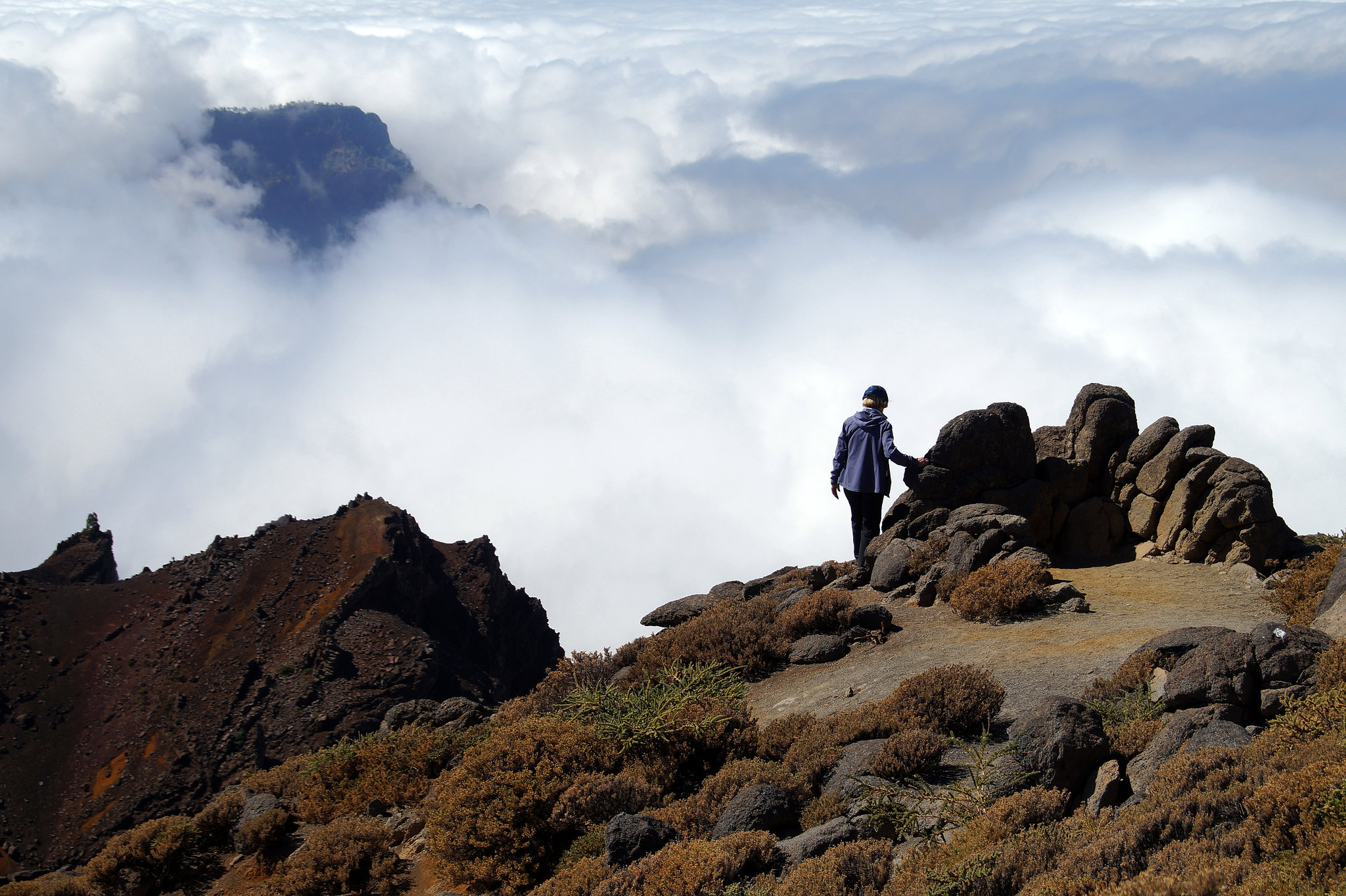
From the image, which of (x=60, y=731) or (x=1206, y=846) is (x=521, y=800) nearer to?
(x=1206, y=846)

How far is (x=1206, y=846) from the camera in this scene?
3811mm

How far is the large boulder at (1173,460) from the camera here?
13312mm

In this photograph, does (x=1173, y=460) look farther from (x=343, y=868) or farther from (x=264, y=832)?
(x=264, y=832)

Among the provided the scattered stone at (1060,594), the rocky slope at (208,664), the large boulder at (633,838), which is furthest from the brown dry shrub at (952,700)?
the rocky slope at (208,664)

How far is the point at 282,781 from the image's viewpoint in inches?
415

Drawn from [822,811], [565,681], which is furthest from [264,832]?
[822,811]

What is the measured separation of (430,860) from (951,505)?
1022cm

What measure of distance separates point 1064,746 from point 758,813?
2.08m

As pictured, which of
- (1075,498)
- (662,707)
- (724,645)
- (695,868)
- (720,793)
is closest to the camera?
(695,868)

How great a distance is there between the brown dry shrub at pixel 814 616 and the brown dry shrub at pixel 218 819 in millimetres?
6747

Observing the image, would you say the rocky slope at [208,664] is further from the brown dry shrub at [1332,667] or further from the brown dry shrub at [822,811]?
the brown dry shrub at [1332,667]

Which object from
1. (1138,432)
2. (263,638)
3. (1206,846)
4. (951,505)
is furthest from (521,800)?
(263,638)

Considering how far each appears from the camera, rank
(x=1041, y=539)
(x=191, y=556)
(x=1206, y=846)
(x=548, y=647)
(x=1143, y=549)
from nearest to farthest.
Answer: (x=1206, y=846)
(x=1143, y=549)
(x=1041, y=539)
(x=191, y=556)
(x=548, y=647)

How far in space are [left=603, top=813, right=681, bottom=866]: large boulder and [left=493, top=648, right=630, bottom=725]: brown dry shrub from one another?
13.1 feet
